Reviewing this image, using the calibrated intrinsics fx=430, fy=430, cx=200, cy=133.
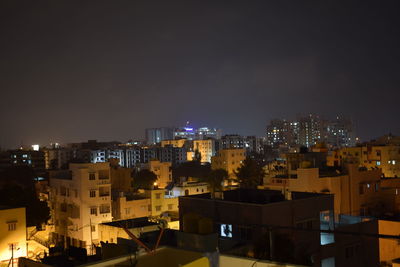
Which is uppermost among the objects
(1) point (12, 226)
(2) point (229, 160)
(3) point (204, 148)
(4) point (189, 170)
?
(3) point (204, 148)

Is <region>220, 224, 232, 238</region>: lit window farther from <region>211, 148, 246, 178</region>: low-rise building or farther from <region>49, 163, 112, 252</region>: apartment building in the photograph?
<region>211, 148, 246, 178</region>: low-rise building

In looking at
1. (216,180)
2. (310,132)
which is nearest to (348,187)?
(216,180)

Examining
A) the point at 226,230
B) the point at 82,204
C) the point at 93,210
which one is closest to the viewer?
the point at 226,230

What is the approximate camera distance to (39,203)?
899 inches

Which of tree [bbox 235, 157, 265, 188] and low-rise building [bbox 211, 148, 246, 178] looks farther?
low-rise building [bbox 211, 148, 246, 178]

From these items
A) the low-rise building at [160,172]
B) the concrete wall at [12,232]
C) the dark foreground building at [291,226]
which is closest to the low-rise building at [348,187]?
the dark foreground building at [291,226]

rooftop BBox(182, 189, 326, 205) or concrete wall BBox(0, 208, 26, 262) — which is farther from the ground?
rooftop BBox(182, 189, 326, 205)

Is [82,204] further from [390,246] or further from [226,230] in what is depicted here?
[390,246]

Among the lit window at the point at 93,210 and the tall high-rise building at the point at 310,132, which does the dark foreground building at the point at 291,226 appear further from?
the tall high-rise building at the point at 310,132

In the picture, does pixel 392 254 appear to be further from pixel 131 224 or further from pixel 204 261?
pixel 204 261

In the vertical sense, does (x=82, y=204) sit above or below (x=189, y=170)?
above

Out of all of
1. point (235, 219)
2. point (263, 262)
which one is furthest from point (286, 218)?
point (263, 262)

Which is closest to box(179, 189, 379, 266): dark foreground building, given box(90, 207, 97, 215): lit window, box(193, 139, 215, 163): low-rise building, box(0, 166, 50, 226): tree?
box(90, 207, 97, 215): lit window

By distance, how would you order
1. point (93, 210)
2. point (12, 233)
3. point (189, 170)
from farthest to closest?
1. point (189, 170)
2. point (93, 210)
3. point (12, 233)
